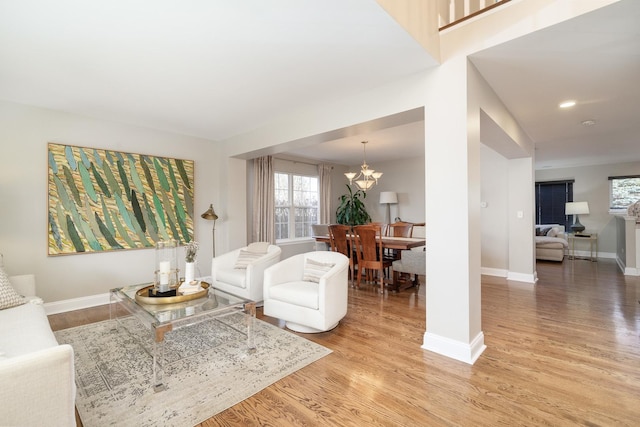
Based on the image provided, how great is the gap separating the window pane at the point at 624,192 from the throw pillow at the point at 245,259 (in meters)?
9.16

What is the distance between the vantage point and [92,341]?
9.10ft

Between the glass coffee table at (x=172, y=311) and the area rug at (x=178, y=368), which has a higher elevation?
the glass coffee table at (x=172, y=311)

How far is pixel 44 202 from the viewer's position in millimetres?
3600

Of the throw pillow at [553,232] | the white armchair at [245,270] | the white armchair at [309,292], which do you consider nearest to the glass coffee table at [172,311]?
the white armchair at [309,292]

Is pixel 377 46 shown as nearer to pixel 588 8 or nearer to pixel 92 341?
pixel 588 8

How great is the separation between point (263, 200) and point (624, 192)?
899 centimetres

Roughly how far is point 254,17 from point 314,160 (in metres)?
5.25

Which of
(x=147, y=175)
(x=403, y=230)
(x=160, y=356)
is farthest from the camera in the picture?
(x=403, y=230)

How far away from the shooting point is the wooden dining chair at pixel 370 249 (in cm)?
451

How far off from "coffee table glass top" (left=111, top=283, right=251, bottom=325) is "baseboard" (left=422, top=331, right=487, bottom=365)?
165cm


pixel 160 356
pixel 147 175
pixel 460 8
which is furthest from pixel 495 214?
pixel 147 175

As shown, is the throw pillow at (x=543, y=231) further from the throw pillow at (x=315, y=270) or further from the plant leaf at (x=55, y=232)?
the plant leaf at (x=55, y=232)

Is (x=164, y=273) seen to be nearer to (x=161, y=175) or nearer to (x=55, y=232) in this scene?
(x=55, y=232)

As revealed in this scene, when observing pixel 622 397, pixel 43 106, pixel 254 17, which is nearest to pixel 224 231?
pixel 43 106
